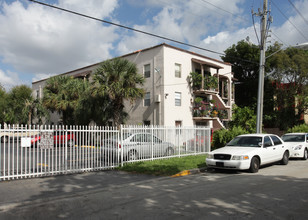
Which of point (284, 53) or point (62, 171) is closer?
point (62, 171)

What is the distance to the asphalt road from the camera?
18.9ft

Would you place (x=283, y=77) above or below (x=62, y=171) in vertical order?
above

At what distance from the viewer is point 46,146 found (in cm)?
970

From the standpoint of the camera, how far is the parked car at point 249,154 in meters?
10.7

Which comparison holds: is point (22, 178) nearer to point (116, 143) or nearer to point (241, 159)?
point (116, 143)

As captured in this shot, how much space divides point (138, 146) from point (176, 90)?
41.4ft

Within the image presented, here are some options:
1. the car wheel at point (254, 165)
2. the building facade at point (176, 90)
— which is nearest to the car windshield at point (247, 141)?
the car wheel at point (254, 165)

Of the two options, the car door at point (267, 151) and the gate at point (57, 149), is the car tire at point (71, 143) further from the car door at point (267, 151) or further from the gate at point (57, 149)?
the car door at point (267, 151)

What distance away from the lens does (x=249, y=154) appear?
10797 mm

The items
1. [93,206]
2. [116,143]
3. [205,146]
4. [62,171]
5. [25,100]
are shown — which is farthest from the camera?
[25,100]

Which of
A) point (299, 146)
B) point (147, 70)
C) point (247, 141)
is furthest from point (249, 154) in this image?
point (147, 70)

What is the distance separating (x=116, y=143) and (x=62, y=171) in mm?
2511

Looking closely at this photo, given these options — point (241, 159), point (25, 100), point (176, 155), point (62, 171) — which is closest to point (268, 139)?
point (241, 159)

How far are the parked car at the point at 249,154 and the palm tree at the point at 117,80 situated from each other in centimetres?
924
